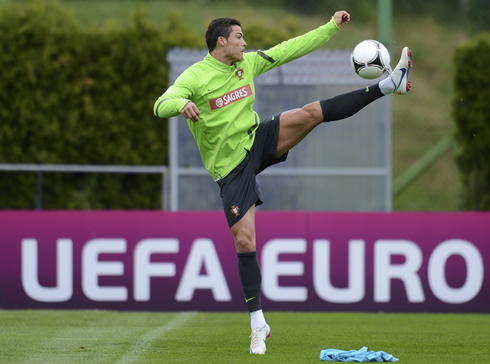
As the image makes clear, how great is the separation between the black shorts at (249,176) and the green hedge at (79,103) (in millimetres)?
5507

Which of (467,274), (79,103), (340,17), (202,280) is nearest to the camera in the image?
(340,17)

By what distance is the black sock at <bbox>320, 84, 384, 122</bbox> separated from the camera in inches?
223

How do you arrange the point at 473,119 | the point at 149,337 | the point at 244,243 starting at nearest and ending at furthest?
the point at 244,243 < the point at 149,337 < the point at 473,119

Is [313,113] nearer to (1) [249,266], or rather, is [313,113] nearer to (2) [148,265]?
(1) [249,266]

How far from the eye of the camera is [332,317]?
27.0 ft

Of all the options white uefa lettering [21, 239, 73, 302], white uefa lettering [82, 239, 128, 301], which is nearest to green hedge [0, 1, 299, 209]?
white uefa lettering [21, 239, 73, 302]

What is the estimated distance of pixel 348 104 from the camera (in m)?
5.66

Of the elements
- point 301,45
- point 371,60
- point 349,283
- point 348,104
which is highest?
point 301,45

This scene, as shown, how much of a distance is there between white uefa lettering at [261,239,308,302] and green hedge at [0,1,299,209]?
2.79 m

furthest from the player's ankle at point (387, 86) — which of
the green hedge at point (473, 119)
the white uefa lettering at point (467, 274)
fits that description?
the green hedge at point (473, 119)

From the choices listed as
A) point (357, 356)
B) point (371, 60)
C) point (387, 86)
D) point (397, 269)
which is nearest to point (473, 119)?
point (397, 269)

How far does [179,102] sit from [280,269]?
4.23 meters

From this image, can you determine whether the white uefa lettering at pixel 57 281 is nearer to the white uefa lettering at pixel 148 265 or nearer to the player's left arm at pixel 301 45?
the white uefa lettering at pixel 148 265

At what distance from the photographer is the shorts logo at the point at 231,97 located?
5.73m
